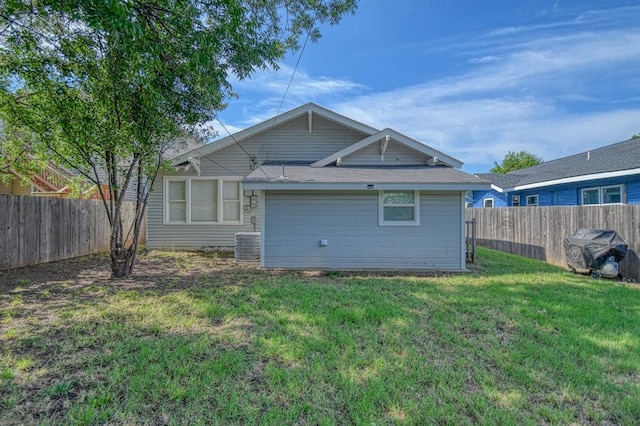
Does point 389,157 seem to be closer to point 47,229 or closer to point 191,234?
point 191,234

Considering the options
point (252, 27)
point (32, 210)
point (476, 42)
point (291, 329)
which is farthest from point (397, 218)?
point (32, 210)

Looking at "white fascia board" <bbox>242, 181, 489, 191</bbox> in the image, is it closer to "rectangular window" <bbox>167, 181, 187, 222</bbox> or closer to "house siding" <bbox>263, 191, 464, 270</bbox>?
"house siding" <bbox>263, 191, 464, 270</bbox>

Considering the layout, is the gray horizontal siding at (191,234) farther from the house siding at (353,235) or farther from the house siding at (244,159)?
the house siding at (353,235)

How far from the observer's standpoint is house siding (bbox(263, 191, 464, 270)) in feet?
27.0

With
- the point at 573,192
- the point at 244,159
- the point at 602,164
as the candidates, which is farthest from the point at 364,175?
the point at 573,192

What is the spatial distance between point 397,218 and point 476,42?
8.22m

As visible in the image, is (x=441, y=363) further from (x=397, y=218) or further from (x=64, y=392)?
(x=397, y=218)

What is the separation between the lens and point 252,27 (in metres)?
5.89

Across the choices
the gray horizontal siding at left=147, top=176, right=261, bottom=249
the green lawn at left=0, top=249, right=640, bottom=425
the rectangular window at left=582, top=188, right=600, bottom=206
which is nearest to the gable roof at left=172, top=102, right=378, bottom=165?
the gray horizontal siding at left=147, top=176, right=261, bottom=249

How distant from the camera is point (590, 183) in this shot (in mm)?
12484

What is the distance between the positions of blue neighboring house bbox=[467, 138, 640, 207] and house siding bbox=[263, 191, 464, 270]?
A: 294 inches

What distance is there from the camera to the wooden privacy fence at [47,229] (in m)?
7.54

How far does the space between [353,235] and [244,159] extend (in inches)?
214

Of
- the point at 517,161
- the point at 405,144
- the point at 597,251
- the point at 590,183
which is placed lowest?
the point at 597,251
